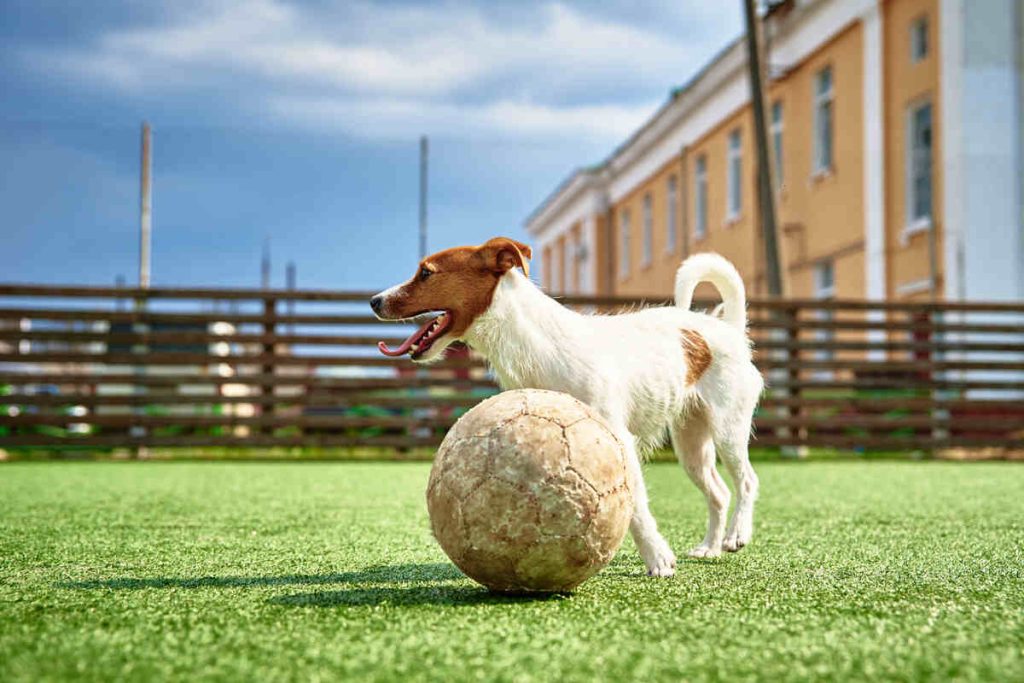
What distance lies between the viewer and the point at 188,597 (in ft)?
10.2

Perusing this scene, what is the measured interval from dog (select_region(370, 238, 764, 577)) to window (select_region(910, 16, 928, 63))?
501 inches

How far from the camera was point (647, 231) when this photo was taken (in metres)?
30.7

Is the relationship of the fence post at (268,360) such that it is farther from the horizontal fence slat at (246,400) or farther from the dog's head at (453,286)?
the dog's head at (453,286)

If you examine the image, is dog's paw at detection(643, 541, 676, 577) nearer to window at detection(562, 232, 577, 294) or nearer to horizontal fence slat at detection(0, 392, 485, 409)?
horizontal fence slat at detection(0, 392, 485, 409)

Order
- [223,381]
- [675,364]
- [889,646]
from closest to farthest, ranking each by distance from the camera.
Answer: [889,646] → [675,364] → [223,381]

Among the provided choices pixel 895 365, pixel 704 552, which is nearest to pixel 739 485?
pixel 704 552

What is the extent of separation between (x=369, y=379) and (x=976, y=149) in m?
8.44

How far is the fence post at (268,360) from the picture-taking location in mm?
11195

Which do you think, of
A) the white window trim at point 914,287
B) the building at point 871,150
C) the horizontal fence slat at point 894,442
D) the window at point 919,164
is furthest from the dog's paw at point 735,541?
the window at point 919,164

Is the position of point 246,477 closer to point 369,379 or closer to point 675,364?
point 369,379

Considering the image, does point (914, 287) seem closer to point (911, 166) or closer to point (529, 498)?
point (911, 166)

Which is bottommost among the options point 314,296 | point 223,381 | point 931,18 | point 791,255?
point 223,381

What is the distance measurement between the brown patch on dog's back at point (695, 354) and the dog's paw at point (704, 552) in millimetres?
656

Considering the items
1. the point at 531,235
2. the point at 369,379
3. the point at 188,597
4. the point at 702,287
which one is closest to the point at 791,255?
the point at 702,287
